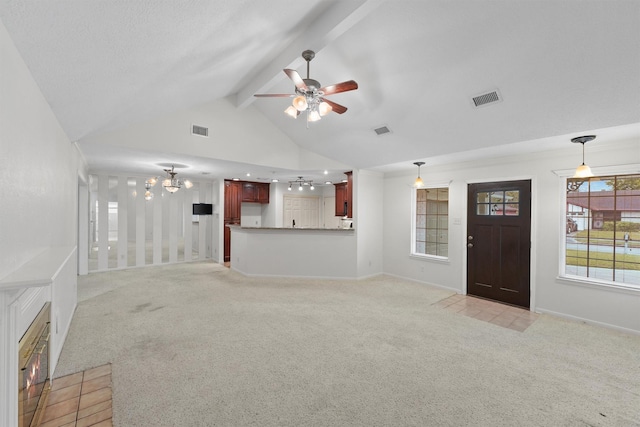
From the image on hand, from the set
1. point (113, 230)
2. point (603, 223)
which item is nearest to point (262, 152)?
point (603, 223)

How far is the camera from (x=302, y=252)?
6.09m

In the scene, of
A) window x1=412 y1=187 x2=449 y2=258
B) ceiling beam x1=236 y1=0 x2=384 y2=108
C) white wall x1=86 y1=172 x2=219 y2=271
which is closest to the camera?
ceiling beam x1=236 y1=0 x2=384 y2=108

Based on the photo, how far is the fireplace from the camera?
1.54 metres

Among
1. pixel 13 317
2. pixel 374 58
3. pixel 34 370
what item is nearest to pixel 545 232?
pixel 374 58

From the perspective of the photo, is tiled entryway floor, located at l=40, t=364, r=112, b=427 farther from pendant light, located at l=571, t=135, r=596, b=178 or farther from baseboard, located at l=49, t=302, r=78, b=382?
pendant light, located at l=571, t=135, r=596, b=178

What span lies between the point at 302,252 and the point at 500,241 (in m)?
3.67

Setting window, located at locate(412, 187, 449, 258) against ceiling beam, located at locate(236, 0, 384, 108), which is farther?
window, located at locate(412, 187, 449, 258)

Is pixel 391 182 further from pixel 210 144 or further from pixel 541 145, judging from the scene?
pixel 210 144

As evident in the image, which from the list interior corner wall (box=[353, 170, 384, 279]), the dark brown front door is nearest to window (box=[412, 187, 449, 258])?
the dark brown front door

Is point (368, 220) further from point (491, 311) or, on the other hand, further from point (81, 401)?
point (81, 401)

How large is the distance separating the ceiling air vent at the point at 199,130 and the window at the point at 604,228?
565 centimetres

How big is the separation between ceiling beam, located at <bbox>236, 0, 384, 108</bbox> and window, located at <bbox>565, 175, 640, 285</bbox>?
387 centimetres

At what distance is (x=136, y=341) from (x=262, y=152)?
3.65m

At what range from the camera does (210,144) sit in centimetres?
488
